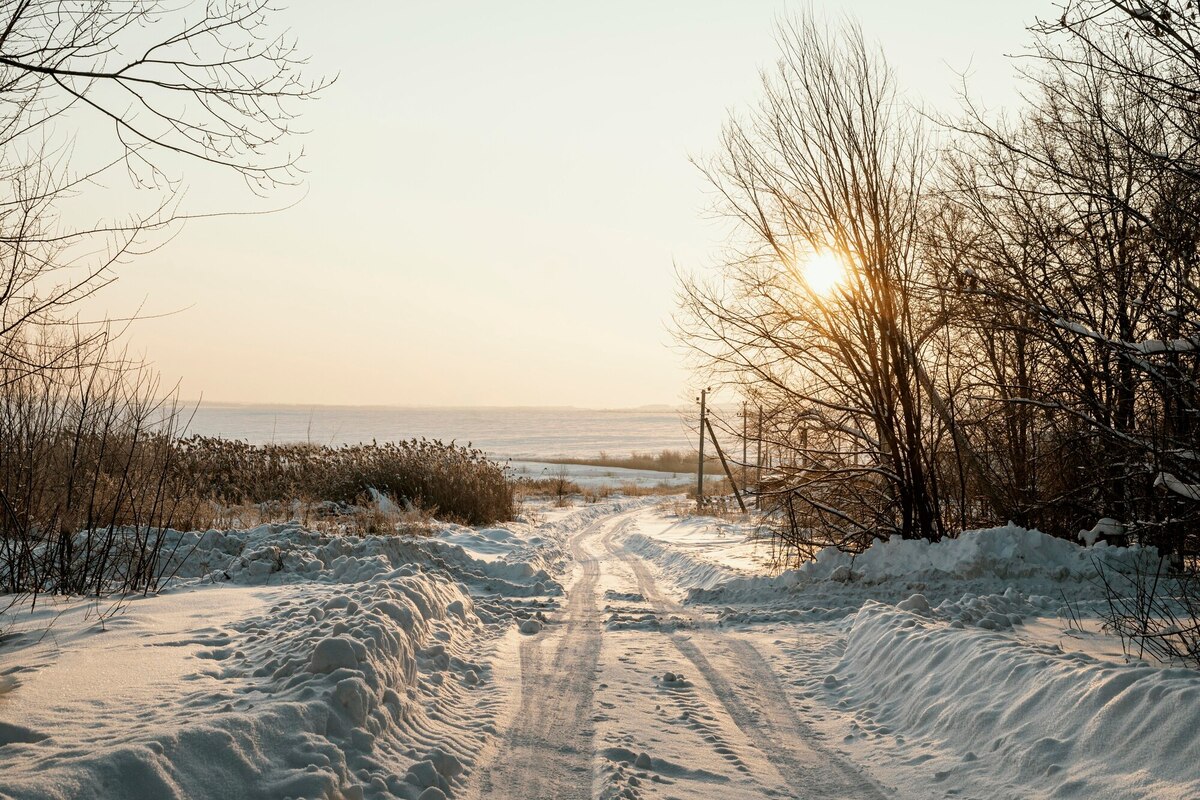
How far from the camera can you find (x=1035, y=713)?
4984 millimetres

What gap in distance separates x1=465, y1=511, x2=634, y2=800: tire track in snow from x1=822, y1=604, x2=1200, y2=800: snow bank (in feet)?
6.39

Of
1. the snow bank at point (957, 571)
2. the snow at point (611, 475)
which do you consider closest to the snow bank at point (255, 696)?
the snow bank at point (957, 571)

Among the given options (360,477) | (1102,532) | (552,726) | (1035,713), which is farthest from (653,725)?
(360,477)

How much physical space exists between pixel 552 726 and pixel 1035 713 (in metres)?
2.92

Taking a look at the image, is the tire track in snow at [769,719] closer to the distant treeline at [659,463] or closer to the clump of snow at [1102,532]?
the clump of snow at [1102,532]

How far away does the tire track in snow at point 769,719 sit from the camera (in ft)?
15.6

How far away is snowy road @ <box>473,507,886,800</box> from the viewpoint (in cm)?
464

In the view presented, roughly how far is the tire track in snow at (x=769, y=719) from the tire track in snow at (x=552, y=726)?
100 cm

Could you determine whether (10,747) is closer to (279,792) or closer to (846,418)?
(279,792)

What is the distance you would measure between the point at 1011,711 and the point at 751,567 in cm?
914

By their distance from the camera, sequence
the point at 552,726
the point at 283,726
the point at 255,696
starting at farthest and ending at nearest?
the point at 552,726
the point at 255,696
the point at 283,726

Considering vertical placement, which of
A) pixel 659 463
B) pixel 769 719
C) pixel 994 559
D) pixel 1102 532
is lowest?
pixel 769 719

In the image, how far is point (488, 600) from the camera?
10555 mm

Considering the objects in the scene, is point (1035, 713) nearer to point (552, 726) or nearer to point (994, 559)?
point (552, 726)
